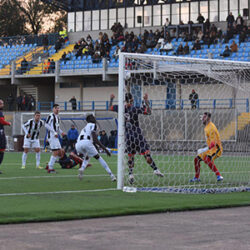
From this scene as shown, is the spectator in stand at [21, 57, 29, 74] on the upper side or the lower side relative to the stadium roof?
lower

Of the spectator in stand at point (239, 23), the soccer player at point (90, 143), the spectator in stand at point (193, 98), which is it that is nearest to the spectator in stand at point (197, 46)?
the spectator in stand at point (239, 23)

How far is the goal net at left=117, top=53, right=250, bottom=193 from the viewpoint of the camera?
1273cm

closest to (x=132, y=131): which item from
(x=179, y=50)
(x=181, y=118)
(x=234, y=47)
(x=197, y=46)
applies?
(x=181, y=118)

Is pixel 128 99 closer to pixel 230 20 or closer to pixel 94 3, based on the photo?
pixel 230 20

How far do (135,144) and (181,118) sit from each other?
15635mm

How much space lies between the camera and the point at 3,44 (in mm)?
54156

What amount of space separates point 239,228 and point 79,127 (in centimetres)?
3094

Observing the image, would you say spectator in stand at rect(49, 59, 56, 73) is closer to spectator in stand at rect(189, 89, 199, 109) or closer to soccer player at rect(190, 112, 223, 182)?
spectator in stand at rect(189, 89, 199, 109)

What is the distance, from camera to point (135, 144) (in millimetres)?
13828

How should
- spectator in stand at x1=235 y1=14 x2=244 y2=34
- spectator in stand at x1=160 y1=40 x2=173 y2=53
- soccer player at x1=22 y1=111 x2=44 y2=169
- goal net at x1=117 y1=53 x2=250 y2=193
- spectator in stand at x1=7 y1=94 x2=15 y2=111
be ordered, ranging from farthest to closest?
spectator in stand at x1=7 y1=94 x2=15 y2=111
spectator in stand at x1=160 y1=40 x2=173 y2=53
spectator in stand at x1=235 y1=14 x2=244 y2=34
soccer player at x1=22 y1=111 x2=44 y2=169
goal net at x1=117 y1=53 x2=250 y2=193

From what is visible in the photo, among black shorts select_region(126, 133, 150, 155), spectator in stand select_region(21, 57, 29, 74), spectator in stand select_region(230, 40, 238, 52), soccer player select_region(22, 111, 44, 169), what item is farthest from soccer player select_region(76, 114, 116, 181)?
spectator in stand select_region(21, 57, 29, 74)

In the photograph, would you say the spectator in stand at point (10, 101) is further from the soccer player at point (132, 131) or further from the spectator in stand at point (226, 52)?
the soccer player at point (132, 131)

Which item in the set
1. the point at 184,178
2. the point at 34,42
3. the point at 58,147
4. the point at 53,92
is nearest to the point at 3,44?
the point at 34,42

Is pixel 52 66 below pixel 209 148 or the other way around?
the other way around
